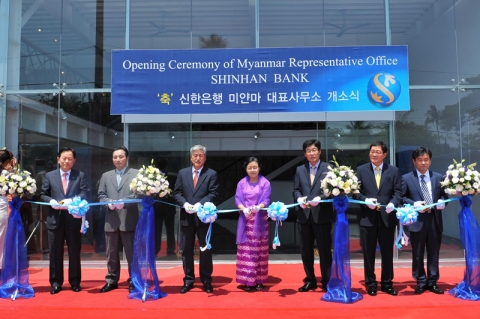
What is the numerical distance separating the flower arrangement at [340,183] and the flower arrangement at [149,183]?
178 cm

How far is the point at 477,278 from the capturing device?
4.37 metres

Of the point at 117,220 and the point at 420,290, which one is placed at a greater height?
the point at 117,220

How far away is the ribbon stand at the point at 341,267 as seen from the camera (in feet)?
14.0

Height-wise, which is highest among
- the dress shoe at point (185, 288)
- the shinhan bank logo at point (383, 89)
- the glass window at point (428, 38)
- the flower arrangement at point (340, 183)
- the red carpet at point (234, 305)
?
the glass window at point (428, 38)

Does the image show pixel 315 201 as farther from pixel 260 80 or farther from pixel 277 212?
pixel 260 80

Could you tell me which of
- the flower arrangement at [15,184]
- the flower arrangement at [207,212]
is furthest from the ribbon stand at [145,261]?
the flower arrangement at [15,184]

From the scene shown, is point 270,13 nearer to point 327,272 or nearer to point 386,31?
point 386,31

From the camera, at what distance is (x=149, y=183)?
4430 mm

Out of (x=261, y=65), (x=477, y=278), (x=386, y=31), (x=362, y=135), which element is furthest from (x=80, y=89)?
(x=477, y=278)

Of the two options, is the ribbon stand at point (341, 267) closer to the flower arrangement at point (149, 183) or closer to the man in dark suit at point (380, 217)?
the man in dark suit at point (380, 217)

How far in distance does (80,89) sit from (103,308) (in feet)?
12.0

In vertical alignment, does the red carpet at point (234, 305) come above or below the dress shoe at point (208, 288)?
below

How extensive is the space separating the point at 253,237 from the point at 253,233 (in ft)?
0.15

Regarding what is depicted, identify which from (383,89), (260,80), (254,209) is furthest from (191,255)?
(383,89)
